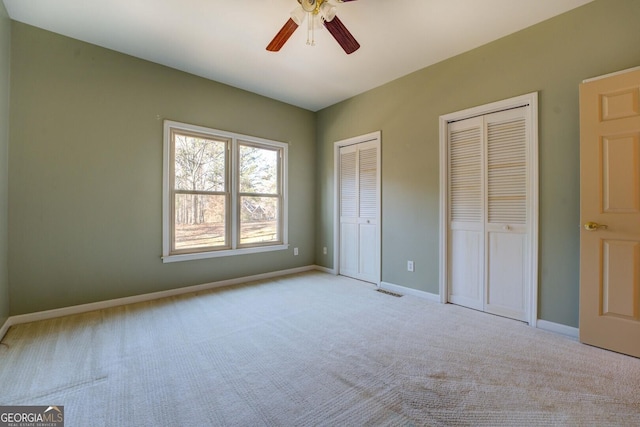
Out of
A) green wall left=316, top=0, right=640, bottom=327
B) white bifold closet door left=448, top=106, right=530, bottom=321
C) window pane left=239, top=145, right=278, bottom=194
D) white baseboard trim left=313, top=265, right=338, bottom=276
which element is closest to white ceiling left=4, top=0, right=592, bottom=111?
green wall left=316, top=0, right=640, bottom=327

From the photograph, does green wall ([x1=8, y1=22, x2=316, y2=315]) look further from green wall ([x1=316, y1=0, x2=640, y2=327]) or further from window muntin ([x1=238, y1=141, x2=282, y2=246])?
green wall ([x1=316, y1=0, x2=640, y2=327])

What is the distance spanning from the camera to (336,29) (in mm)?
2215

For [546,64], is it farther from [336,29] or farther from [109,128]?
[109,128]

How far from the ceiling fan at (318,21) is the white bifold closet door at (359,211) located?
1.90 m

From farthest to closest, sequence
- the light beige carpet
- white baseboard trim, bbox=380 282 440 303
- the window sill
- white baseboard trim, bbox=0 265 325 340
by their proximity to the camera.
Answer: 1. the window sill
2. white baseboard trim, bbox=380 282 440 303
3. white baseboard trim, bbox=0 265 325 340
4. the light beige carpet

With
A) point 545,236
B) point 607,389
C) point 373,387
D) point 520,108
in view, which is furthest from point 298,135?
point 607,389

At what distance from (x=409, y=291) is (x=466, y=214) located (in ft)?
3.92

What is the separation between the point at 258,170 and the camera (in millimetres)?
4328

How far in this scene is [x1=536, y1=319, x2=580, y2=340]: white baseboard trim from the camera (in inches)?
94.4

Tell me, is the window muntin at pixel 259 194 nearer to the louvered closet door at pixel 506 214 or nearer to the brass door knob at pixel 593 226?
the louvered closet door at pixel 506 214

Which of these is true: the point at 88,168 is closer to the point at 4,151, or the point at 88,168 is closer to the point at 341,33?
the point at 4,151

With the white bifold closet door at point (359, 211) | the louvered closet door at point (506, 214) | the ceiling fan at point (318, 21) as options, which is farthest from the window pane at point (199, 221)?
the louvered closet door at point (506, 214)

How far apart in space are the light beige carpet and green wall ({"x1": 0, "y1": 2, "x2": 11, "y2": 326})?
38 cm

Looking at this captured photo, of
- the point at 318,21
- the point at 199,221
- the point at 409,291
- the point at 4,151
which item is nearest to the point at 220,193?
the point at 199,221
